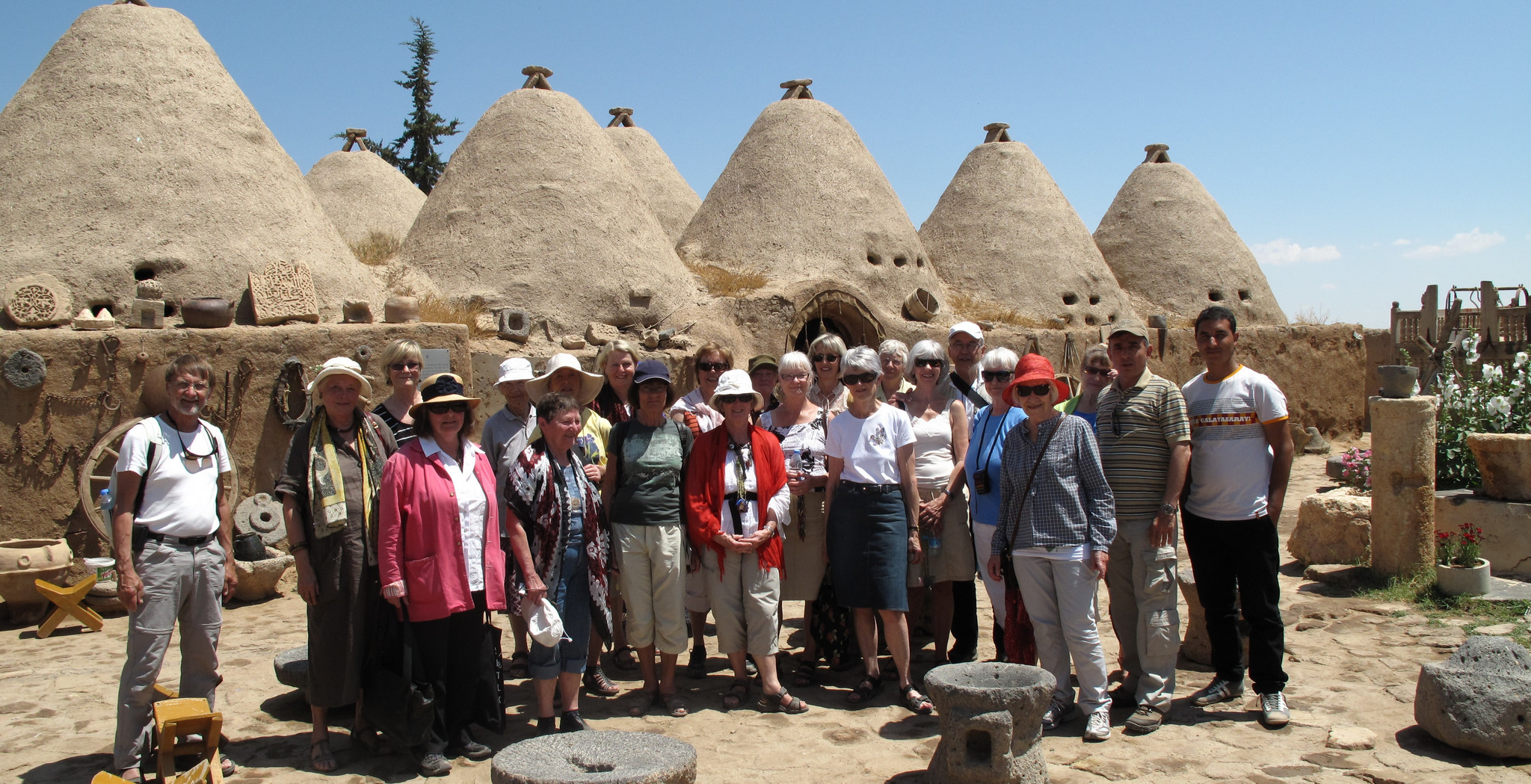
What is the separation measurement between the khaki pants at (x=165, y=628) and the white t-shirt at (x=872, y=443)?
2.46m

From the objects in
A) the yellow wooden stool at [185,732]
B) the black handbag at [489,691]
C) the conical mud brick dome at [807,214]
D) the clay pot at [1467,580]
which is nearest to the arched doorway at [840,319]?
the conical mud brick dome at [807,214]

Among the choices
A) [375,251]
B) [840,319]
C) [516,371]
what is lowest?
[516,371]

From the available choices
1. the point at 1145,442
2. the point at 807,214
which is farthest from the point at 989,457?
the point at 807,214

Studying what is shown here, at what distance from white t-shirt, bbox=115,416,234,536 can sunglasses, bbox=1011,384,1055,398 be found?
3063 mm

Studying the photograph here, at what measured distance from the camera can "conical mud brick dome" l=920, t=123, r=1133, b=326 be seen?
619 inches

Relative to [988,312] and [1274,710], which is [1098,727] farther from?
[988,312]

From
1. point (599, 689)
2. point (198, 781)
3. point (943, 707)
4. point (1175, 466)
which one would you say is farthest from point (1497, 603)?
point (198, 781)

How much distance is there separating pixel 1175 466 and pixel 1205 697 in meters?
1.09

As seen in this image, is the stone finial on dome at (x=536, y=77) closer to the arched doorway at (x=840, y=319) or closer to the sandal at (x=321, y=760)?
the arched doorway at (x=840, y=319)

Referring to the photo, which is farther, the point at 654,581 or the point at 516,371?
the point at 516,371

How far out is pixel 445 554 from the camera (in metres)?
3.54

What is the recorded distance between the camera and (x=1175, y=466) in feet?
12.7

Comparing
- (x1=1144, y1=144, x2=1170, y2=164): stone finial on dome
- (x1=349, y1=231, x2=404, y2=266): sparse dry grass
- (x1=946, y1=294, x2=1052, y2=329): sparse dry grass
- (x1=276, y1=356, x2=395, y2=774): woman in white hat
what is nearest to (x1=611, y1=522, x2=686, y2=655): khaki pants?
(x1=276, y1=356, x2=395, y2=774): woman in white hat

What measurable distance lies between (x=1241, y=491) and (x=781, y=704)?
2107mm
